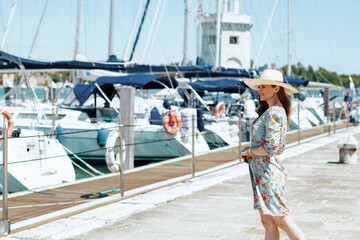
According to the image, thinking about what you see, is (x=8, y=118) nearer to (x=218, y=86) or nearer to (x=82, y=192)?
(x=82, y=192)

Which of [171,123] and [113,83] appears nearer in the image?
[171,123]

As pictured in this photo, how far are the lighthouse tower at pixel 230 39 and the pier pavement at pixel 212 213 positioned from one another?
55.4m

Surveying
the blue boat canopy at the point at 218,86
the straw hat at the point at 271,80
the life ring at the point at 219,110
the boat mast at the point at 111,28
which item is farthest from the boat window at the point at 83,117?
the straw hat at the point at 271,80

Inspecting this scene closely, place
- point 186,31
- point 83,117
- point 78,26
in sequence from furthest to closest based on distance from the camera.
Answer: point 186,31 < point 78,26 < point 83,117

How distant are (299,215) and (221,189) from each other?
2223 millimetres

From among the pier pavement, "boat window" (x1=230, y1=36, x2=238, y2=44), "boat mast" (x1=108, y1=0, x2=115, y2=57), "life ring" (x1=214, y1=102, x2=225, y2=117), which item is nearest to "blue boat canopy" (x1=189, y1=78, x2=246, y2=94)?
"life ring" (x1=214, y1=102, x2=225, y2=117)

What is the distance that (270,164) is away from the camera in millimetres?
4660

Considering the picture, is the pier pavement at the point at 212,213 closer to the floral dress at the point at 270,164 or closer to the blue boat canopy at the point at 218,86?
the floral dress at the point at 270,164

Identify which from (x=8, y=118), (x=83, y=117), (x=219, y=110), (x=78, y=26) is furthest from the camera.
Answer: (x=219, y=110)

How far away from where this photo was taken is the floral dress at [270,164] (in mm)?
4598

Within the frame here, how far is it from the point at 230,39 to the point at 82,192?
5789 centimetres

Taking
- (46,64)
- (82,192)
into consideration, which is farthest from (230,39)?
(82,192)

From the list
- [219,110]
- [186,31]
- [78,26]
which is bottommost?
[219,110]

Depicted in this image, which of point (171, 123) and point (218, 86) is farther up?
point (218, 86)
